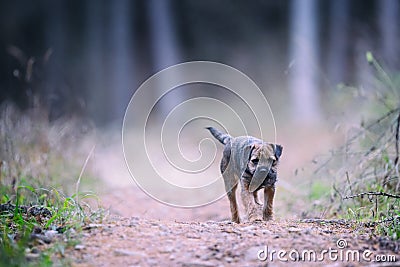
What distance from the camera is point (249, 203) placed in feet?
15.2

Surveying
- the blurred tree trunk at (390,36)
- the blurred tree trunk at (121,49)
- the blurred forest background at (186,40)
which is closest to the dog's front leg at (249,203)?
the blurred tree trunk at (390,36)

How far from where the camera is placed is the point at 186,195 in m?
8.42

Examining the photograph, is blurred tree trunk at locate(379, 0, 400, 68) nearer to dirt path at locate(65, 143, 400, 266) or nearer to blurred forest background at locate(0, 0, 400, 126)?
blurred forest background at locate(0, 0, 400, 126)

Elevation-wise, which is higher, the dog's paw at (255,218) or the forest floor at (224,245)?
the dog's paw at (255,218)

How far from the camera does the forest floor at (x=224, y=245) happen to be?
341 centimetres

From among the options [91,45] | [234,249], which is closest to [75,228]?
[234,249]

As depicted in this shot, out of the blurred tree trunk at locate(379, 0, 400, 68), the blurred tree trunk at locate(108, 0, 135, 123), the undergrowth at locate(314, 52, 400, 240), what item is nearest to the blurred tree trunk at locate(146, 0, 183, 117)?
the blurred tree trunk at locate(108, 0, 135, 123)

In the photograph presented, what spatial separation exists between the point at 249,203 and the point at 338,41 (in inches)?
574

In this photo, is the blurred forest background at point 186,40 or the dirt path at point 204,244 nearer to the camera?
the dirt path at point 204,244

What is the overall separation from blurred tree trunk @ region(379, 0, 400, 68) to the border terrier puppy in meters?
6.03

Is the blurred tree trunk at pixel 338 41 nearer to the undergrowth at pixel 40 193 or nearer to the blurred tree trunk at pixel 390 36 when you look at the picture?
the blurred tree trunk at pixel 390 36

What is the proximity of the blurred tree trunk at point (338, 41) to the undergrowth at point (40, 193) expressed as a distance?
37.2 ft

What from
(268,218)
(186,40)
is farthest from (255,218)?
(186,40)

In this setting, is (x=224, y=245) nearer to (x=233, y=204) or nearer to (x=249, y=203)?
(x=249, y=203)
